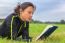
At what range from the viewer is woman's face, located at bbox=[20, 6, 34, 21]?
5.07 metres

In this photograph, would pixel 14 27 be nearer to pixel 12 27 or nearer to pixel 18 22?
pixel 12 27

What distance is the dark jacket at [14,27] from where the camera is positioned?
545 cm

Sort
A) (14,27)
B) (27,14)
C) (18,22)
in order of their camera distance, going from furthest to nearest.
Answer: (18,22), (14,27), (27,14)

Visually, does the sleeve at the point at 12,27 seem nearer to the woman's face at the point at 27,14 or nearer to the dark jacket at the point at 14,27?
the dark jacket at the point at 14,27

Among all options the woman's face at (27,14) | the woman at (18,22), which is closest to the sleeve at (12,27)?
the woman at (18,22)

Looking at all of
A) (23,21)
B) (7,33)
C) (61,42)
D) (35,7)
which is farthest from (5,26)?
(61,42)

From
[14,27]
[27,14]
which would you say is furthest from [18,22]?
[27,14]

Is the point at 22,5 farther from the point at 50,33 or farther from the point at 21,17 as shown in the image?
the point at 50,33

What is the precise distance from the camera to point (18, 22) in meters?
5.56

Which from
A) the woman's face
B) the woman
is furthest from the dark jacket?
the woman's face

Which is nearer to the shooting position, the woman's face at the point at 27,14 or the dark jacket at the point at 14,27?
the woman's face at the point at 27,14

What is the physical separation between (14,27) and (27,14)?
464 millimetres

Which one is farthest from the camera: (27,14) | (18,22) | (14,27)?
(18,22)

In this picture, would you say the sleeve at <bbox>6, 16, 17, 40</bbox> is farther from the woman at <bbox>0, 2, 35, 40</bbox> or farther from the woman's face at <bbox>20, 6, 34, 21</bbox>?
the woman's face at <bbox>20, 6, 34, 21</bbox>
